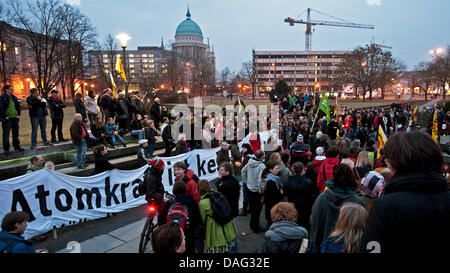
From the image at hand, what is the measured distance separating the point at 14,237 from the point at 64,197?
3.74 meters

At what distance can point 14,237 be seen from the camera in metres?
2.95

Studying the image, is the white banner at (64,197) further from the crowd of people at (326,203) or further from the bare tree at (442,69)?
the bare tree at (442,69)

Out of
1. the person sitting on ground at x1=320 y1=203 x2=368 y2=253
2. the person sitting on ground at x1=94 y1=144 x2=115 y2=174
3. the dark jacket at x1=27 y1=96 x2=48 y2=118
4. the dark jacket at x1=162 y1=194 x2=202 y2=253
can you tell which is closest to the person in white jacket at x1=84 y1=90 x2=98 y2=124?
the dark jacket at x1=27 y1=96 x2=48 y2=118

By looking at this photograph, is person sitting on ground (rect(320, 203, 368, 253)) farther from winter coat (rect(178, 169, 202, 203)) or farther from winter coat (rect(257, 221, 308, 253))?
winter coat (rect(178, 169, 202, 203))

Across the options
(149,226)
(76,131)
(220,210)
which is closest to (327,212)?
(220,210)

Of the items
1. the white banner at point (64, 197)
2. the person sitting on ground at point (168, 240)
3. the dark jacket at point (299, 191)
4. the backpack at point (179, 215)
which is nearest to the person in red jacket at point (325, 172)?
the dark jacket at point (299, 191)

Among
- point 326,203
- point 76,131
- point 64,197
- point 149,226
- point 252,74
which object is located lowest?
point 149,226

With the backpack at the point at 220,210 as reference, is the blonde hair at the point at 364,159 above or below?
above

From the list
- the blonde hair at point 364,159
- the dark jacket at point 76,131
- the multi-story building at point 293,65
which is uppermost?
the multi-story building at point 293,65

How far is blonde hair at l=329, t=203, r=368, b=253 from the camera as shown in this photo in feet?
8.61

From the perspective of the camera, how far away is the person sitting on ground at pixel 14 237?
2.88 metres

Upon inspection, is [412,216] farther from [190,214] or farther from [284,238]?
[190,214]

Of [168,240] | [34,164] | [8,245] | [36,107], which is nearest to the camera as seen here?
[168,240]
